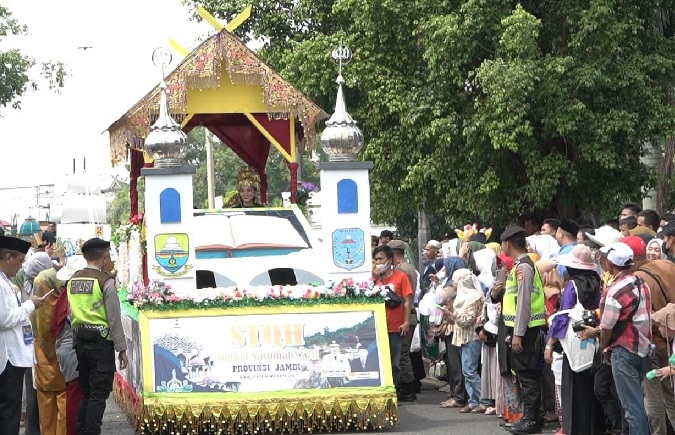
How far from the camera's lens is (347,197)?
14141 millimetres

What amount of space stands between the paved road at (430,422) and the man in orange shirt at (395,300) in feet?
1.68

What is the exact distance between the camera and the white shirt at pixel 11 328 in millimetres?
10078

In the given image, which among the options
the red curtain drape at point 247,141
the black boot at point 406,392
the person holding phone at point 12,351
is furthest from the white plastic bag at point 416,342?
the person holding phone at point 12,351

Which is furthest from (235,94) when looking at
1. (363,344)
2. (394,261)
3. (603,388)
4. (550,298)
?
(603,388)

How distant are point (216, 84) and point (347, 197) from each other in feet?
9.94

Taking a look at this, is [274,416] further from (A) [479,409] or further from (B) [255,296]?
(A) [479,409]

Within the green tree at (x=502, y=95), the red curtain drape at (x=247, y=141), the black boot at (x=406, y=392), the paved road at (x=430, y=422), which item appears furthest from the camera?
the green tree at (x=502, y=95)

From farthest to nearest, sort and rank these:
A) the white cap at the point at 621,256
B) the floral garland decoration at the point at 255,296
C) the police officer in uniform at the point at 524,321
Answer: the floral garland decoration at the point at 255,296 → the police officer in uniform at the point at 524,321 → the white cap at the point at 621,256

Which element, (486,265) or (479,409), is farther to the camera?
(486,265)

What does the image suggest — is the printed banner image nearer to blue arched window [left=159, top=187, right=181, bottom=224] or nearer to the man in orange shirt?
blue arched window [left=159, top=187, right=181, bottom=224]

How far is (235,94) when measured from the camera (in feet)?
56.0

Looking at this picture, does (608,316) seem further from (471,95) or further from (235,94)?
(471,95)

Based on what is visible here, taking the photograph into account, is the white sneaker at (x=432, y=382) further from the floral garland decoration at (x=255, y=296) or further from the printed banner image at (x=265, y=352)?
the printed banner image at (x=265, y=352)

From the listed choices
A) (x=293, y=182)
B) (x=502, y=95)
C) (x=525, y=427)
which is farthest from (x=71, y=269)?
(x=502, y=95)
